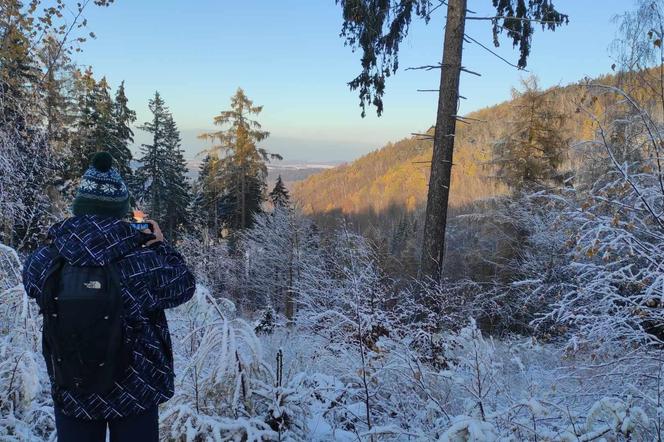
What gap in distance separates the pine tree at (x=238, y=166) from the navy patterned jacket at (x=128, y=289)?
1022 inches

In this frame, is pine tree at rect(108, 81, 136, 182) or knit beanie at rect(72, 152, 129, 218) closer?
knit beanie at rect(72, 152, 129, 218)

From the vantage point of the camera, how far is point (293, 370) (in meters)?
3.83

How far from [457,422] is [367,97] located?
5959 mm

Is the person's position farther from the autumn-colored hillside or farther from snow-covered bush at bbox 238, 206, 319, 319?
the autumn-colored hillside

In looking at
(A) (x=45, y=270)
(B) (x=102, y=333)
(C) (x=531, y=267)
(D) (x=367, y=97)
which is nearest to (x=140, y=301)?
(B) (x=102, y=333)

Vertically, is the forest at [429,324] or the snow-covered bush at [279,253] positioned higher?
the forest at [429,324]

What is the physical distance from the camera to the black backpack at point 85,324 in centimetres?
169

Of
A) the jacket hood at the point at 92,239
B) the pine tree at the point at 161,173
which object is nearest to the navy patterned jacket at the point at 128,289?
the jacket hood at the point at 92,239

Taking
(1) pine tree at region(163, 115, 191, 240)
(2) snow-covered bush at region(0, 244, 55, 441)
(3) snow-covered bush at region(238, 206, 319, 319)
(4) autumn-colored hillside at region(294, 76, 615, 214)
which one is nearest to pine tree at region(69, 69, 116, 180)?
(1) pine tree at region(163, 115, 191, 240)

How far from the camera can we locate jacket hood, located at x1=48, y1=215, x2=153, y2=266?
1725mm

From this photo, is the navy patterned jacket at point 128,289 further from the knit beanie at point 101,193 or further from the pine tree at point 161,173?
the pine tree at point 161,173

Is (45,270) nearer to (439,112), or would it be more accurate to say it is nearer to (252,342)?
(252,342)

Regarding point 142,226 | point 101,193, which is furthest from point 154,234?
point 101,193

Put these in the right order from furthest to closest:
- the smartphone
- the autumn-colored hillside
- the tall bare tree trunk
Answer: the autumn-colored hillside
the tall bare tree trunk
the smartphone
